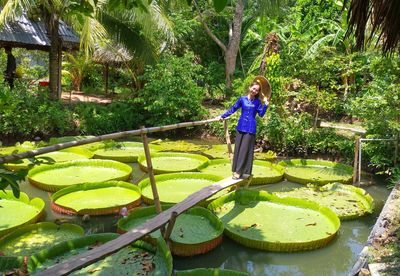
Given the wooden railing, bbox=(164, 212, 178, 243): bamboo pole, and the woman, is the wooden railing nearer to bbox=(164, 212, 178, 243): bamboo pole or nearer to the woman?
bbox=(164, 212, 178, 243): bamboo pole

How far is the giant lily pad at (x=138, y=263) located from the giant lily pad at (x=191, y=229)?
47cm

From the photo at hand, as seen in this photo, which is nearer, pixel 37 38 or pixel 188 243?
pixel 188 243

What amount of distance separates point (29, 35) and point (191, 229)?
9220 millimetres

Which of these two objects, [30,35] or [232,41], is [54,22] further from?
[232,41]

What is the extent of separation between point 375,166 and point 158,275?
619 cm

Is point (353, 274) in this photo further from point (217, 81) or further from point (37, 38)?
point (217, 81)

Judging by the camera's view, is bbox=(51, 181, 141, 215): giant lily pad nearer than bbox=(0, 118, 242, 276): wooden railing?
No

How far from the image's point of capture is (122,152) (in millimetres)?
9203

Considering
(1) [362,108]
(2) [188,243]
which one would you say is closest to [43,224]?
(2) [188,243]

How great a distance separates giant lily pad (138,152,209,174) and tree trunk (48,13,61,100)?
16.0 ft

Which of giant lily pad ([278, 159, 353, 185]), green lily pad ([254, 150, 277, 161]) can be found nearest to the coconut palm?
green lily pad ([254, 150, 277, 161])

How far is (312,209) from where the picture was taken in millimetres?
5578

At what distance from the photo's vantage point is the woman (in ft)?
18.4

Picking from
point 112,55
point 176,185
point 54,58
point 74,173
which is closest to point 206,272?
point 176,185
